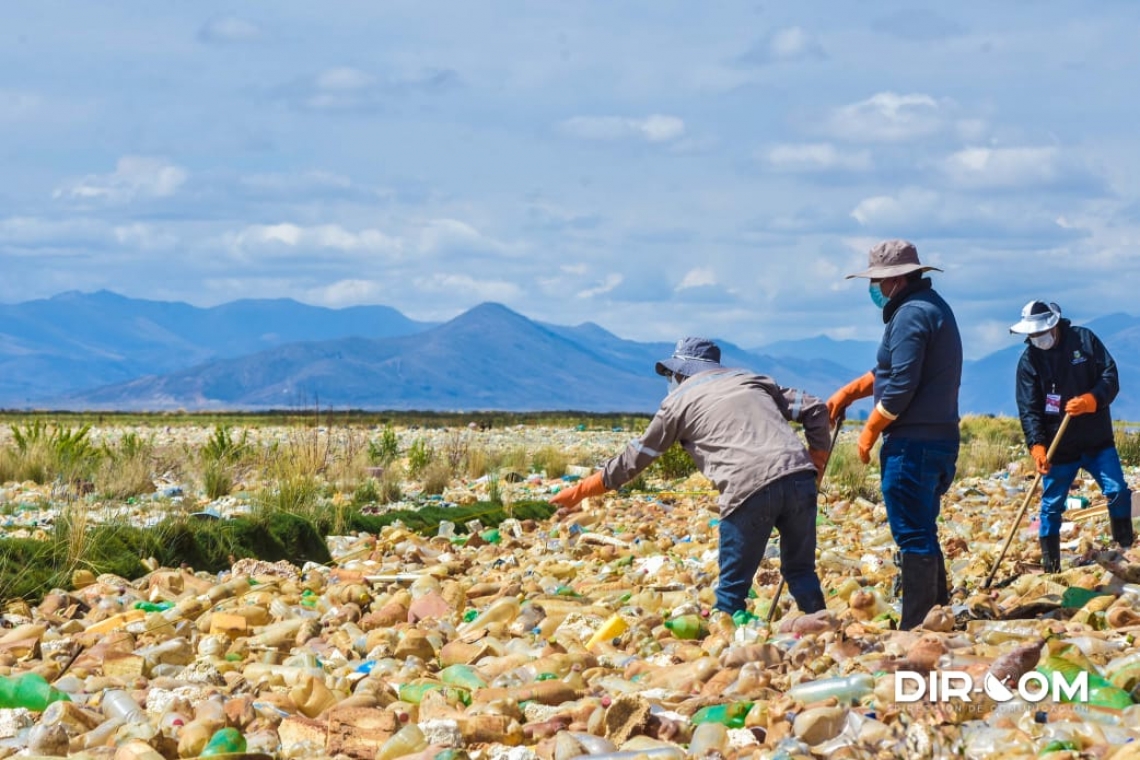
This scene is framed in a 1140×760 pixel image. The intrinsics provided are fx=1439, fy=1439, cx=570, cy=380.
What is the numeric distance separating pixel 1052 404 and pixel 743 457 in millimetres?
3246

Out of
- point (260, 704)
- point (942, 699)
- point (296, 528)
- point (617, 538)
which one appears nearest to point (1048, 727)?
point (942, 699)

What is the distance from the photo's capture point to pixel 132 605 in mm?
9102

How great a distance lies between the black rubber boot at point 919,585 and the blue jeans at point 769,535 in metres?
0.42

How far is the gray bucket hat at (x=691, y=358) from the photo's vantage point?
705 cm

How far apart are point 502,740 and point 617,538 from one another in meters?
6.33

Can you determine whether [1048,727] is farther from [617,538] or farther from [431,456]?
[431,456]

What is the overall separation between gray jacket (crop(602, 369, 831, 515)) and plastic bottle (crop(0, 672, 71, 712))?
2744 millimetres

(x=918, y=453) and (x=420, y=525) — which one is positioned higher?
(x=918, y=453)

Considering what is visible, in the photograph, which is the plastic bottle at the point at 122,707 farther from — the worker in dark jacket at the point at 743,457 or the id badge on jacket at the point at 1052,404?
the id badge on jacket at the point at 1052,404

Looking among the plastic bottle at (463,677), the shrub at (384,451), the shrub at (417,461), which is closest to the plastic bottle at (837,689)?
the plastic bottle at (463,677)

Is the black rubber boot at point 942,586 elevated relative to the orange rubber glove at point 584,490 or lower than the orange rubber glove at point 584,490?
lower

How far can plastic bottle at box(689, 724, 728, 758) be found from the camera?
4.96m

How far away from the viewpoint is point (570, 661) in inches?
251

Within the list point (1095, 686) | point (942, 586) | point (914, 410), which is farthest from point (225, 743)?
point (942, 586)
